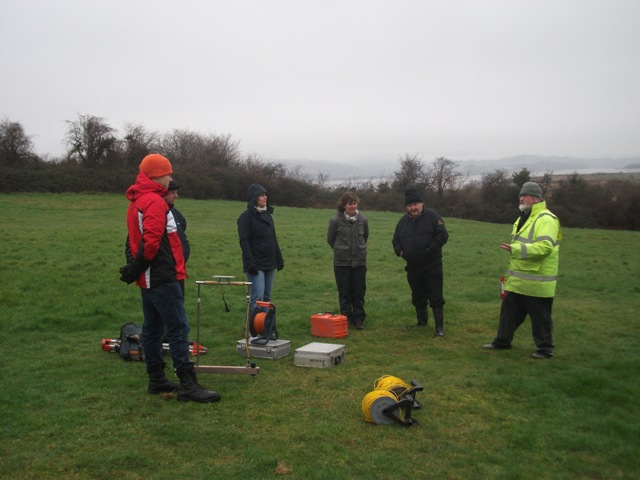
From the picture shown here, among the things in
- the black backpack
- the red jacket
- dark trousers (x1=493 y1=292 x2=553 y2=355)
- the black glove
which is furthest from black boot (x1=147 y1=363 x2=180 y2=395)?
dark trousers (x1=493 y1=292 x2=553 y2=355)

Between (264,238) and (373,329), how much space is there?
235 cm

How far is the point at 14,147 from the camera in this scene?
4212 cm

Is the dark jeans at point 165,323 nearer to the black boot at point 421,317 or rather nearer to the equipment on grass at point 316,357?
the equipment on grass at point 316,357

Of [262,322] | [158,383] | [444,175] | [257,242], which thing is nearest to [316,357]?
[262,322]

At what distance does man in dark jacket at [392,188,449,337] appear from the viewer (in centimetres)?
921

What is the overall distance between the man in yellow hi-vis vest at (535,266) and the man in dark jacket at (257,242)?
11.0 ft

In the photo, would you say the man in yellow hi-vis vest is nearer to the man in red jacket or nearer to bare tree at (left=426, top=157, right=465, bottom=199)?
the man in red jacket

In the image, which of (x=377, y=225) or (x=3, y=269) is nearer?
(x=3, y=269)

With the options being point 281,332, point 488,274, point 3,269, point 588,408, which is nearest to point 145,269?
point 281,332

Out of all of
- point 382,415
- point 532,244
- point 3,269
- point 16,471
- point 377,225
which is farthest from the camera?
point 377,225

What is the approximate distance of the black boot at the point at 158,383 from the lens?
6188 mm

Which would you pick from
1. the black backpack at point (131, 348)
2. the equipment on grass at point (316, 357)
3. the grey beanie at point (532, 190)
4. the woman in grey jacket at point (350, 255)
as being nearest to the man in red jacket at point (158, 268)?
A: the black backpack at point (131, 348)

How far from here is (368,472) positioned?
14.8 ft

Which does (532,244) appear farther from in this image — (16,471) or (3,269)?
(3,269)
